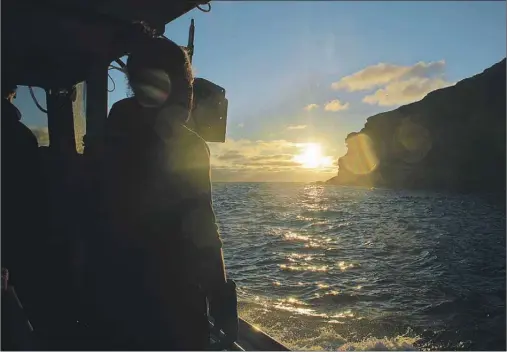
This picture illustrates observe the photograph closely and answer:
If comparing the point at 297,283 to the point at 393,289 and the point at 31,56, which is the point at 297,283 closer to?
the point at 393,289

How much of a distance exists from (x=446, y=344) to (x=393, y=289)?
425 cm

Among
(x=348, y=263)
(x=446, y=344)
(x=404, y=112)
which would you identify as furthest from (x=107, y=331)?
(x=404, y=112)

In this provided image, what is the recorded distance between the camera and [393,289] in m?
13.4

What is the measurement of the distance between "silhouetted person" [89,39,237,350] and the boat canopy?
62.6 inches

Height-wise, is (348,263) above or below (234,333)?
below

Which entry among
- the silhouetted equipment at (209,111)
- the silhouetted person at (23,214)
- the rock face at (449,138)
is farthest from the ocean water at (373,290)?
the rock face at (449,138)

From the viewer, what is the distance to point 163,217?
184 cm

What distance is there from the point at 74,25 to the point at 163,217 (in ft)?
9.22

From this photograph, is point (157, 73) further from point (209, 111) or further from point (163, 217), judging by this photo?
point (209, 111)

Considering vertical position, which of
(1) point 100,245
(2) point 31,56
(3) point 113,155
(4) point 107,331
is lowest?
(4) point 107,331

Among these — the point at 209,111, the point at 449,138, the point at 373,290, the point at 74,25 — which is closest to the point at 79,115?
the point at 74,25

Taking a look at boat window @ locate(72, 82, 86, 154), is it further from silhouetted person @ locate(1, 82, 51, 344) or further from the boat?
silhouetted person @ locate(1, 82, 51, 344)

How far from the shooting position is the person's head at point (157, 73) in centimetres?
186

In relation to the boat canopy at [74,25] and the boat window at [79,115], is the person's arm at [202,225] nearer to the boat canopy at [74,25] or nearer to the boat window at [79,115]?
the boat canopy at [74,25]
